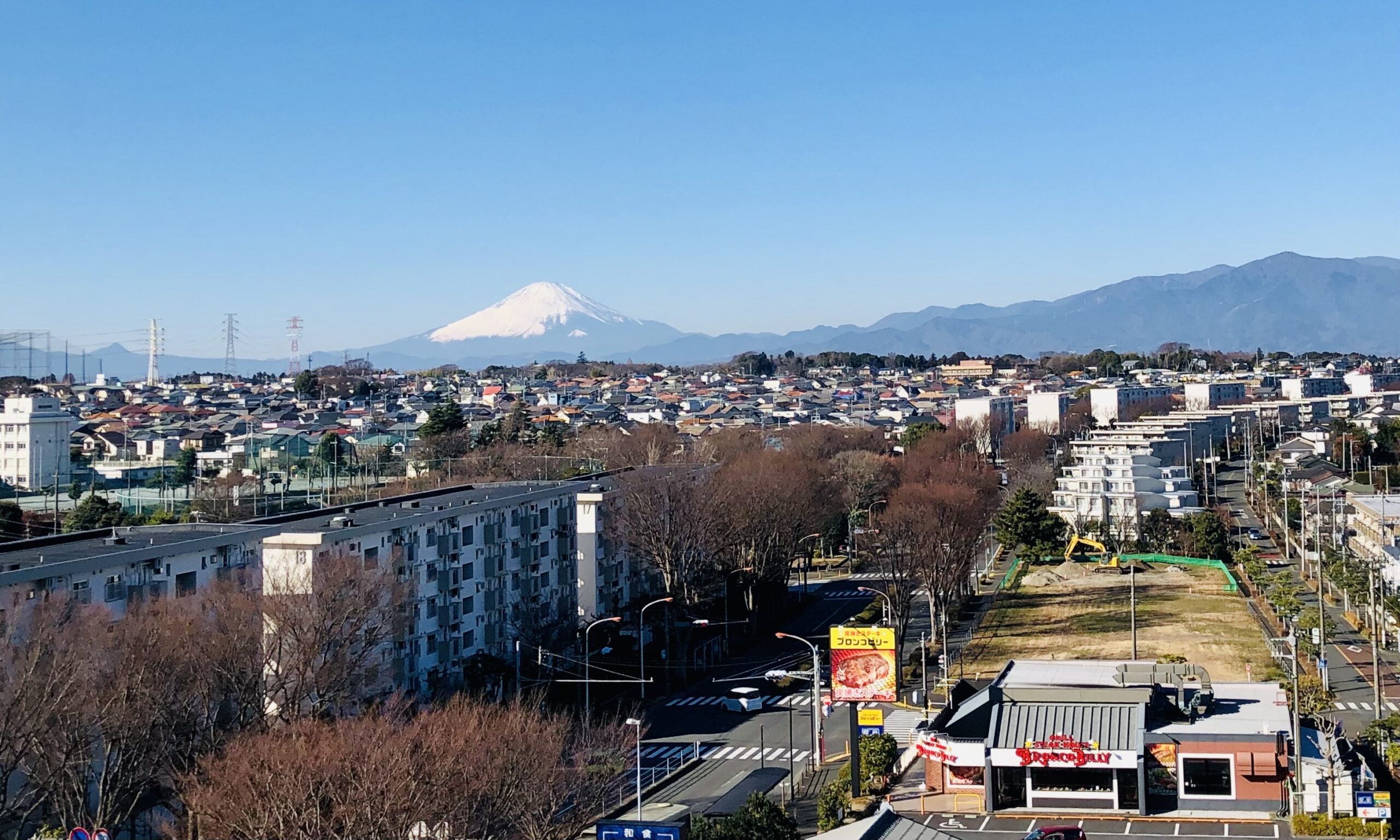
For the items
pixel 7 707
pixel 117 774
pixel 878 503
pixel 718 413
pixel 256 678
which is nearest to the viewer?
pixel 7 707

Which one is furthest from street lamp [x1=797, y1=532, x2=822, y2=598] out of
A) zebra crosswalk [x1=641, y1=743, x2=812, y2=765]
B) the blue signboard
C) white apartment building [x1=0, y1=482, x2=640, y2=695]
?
the blue signboard

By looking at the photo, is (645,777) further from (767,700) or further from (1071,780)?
(767,700)

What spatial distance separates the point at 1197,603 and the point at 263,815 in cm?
3273

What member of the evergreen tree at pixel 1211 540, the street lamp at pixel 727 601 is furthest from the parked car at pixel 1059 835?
the evergreen tree at pixel 1211 540

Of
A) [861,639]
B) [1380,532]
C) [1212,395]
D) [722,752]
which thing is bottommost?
[722,752]

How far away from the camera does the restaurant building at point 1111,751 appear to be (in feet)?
71.4

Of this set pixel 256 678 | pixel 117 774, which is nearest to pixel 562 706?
pixel 256 678

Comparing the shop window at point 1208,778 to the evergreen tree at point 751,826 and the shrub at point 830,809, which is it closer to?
the shrub at point 830,809

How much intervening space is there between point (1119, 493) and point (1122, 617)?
19.5 metres

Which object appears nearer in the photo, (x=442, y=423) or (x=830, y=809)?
(x=830, y=809)

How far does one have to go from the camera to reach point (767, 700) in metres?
31.8

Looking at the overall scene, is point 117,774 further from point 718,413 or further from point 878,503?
point 718,413

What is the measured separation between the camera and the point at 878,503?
188 ft

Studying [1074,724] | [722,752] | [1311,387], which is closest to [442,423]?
[722,752]
